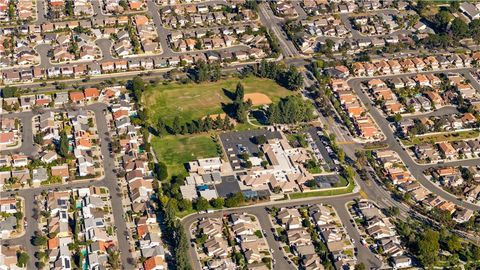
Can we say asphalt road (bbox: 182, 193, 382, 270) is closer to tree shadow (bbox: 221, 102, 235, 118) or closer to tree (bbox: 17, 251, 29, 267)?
tree (bbox: 17, 251, 29, 267)

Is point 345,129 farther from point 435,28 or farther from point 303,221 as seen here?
point 435,28

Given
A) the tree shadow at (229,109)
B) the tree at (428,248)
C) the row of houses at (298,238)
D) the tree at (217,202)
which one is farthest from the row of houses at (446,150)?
the tree at (217,202)

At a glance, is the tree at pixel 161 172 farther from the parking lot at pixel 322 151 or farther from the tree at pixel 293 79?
the tree at pixel 293 79

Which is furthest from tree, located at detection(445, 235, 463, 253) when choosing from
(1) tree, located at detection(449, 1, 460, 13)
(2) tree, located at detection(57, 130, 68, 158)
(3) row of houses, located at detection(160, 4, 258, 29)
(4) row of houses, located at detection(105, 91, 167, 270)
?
(1) tree, located at detection(449, 1, 460, 13)

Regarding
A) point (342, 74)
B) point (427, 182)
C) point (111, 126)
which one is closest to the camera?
point (427, 182)

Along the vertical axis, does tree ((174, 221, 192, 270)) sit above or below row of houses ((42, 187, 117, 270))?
below

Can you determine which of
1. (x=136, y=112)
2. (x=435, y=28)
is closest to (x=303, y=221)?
(x=136, y=112)
